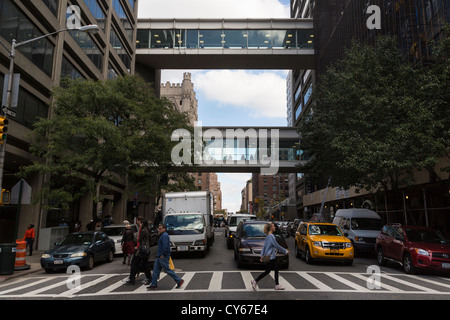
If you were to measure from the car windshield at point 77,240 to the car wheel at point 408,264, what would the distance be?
12231 millimetres

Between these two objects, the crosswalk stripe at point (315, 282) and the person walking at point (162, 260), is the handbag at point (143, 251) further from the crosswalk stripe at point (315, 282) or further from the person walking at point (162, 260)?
the crosswalk stripe at point (315, 282)

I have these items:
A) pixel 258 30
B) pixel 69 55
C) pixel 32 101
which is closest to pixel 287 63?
pixel 258 30

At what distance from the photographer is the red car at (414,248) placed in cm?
1177

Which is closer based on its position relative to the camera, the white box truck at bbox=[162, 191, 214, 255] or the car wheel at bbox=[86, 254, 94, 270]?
the car wheel at bbox=[86, 254, 94, 270]

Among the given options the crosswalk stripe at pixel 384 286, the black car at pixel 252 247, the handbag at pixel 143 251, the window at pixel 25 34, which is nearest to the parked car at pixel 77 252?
the handbag at pixel 143 251

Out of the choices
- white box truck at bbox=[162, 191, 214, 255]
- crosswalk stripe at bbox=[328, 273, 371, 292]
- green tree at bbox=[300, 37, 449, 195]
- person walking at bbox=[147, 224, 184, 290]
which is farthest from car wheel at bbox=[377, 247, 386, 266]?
person walking at bbox=[147, 224, 184, 290]

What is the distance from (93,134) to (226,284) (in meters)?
A: 12.9

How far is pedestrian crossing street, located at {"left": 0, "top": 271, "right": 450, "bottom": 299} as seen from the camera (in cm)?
901

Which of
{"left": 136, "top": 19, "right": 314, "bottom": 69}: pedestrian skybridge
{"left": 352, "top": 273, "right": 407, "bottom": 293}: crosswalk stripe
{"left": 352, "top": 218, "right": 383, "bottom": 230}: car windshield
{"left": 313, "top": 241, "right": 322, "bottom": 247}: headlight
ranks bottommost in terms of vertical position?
{"left": 352, "top": 273, "right": 407, "bottom": 293}: crosswalk stripe

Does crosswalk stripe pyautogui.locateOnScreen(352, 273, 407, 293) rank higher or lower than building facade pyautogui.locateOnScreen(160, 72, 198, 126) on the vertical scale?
lower

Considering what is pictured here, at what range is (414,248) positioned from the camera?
12273 millimetres

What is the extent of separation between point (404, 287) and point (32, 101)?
2172 centimetres

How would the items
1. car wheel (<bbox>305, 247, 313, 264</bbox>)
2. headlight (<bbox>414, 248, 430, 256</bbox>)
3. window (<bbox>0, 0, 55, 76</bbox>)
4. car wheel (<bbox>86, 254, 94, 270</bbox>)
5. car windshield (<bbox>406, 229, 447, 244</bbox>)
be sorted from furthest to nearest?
1. window (<bbox>0, 0, 55, 76</bbox>)
2. car wheel (<bbox>305, 247, 313, 264</bbox>)
3. car wheel (<bbox>86, 254, 94, 270</bbox>)
4. car windshield (<bbox>406, 229, 447, 244</bbox>)
5. headlight (<bbox>414, 248, 430, 256</bbox>)

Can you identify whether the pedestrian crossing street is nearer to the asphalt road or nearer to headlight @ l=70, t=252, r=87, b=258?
the asphalt road
